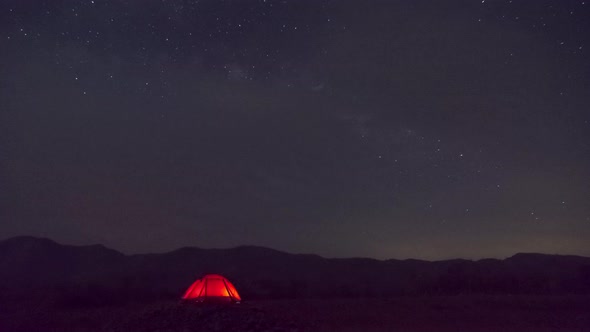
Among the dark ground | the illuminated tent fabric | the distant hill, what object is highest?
the distant hill

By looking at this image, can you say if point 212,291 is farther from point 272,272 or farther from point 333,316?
point 272,272

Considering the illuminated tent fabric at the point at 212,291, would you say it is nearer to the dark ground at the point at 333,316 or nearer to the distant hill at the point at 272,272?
the dark ground at the point at 333,316

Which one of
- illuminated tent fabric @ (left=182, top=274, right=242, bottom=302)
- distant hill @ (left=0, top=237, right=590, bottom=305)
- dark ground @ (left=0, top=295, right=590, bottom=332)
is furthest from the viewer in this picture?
distant hill @ (left=0, top=237, right=590, bottom=305)

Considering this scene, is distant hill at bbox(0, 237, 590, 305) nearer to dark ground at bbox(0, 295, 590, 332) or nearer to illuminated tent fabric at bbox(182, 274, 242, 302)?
dark ground at bbox(0, 295, 590, 332)

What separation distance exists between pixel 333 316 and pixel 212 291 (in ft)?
18.3

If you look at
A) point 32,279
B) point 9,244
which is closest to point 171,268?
point 32,279

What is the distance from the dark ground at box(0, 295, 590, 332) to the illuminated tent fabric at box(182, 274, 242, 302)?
876 millimetres

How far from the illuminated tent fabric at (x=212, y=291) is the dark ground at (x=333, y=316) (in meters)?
0.88

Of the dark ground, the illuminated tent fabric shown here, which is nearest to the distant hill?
the dark ground

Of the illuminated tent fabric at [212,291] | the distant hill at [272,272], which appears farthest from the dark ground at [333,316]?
the distant hill at [272,272]

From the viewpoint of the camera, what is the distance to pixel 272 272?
202 feet

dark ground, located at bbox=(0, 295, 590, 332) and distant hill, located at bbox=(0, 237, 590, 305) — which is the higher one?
distant hill, located at bbox=(0, 237, 590, 305)

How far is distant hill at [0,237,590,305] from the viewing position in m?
42.6

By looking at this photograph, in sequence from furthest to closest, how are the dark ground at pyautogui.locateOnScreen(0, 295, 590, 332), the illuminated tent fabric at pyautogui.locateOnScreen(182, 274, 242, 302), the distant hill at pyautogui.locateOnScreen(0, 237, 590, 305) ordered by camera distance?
the distant hill at pyautogui.locateOnScreen(0, 237, 590, 305)
the illuminated tent fabric at pyautogui.locateOnScreen(182, 274, 242, 302)
the dark ground at pyautogui.locateOnScreen(0, 295, 590, 332)
